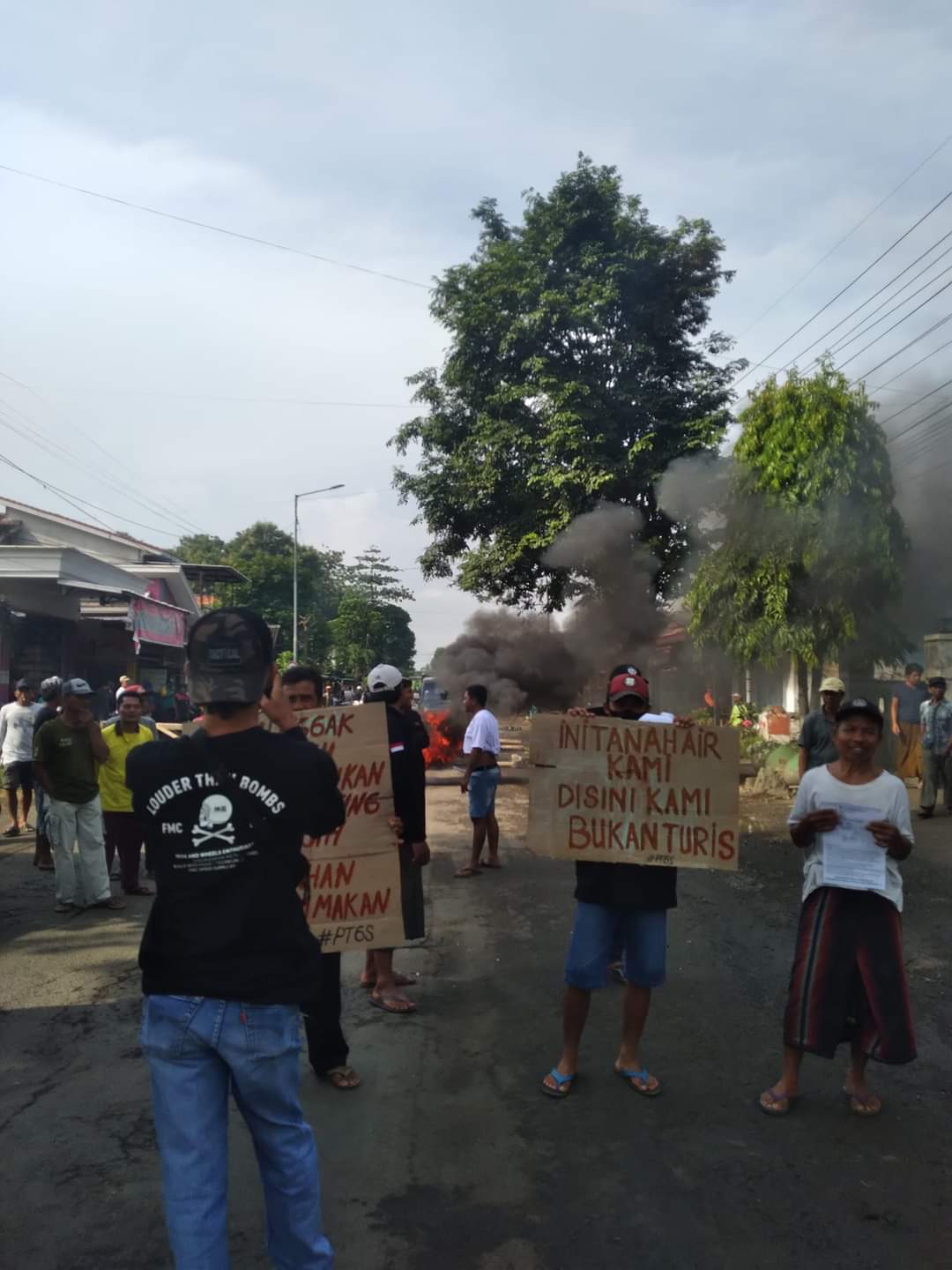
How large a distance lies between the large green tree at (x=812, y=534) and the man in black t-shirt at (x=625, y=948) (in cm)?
1113

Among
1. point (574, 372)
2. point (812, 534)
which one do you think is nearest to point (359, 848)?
point (812, 534)

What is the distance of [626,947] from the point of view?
434cm

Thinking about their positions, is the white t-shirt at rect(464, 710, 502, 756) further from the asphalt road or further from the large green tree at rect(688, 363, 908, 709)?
the large green tree at rect(688, 363, 908, 709)

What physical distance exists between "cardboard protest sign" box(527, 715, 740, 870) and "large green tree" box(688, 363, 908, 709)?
10.7 meters

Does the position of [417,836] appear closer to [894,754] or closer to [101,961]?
Result: [101,961]

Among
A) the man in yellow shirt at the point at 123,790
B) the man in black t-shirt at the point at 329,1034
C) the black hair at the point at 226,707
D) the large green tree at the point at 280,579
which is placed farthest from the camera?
the large green tree at the point at 280,579

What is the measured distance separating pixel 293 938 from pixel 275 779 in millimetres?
375

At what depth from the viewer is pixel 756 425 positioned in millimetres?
15453

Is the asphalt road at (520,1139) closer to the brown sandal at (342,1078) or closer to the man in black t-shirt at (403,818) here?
the brown sandal at (342,1078)

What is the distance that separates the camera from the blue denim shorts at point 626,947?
423cm

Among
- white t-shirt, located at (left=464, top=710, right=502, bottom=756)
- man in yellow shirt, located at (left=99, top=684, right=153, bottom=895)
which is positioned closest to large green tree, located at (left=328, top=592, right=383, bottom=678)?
white t-shirt, located at (left=464, top=710, right=502, bottom=756)

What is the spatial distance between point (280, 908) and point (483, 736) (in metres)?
6.82

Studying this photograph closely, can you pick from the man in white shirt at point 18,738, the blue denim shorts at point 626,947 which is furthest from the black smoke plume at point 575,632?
the blue denim shorts at point 626,947

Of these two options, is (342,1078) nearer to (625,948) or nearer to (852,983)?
(625,948)
